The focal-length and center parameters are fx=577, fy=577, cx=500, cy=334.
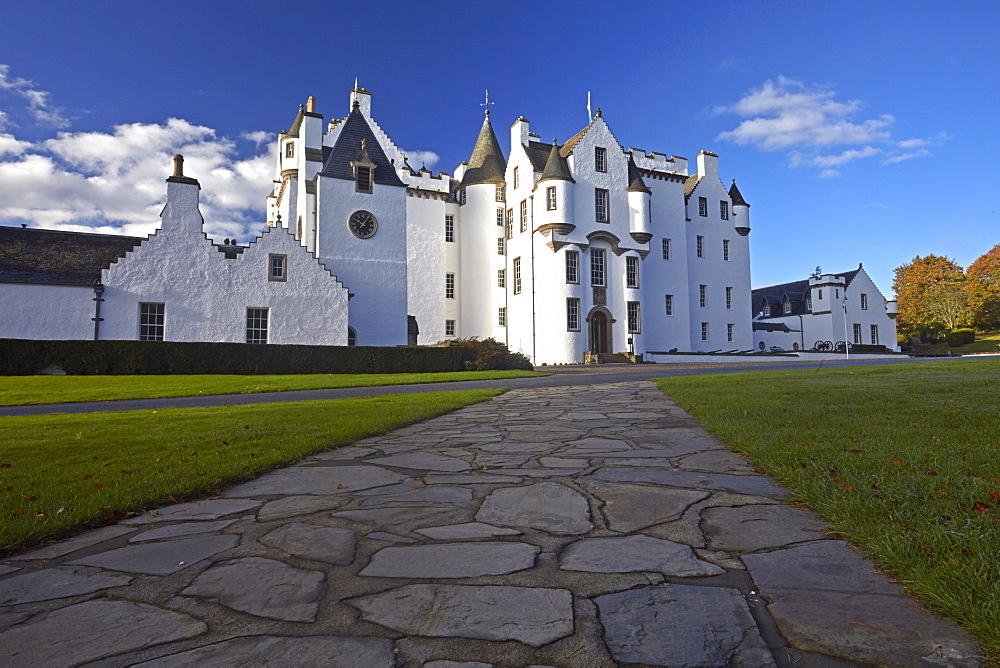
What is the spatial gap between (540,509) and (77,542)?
2.61 m

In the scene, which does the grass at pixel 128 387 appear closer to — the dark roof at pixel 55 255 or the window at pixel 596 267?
the dark roof at pixel 55 255

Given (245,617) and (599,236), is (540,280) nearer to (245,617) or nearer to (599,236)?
(599,236)

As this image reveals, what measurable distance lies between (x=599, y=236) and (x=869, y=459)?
33888 mm

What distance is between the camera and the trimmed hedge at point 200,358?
2109 centimetres

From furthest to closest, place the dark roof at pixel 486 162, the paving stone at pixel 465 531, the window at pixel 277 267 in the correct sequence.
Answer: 1. the dark roof at pixel 486 162
2. the window at pixel 277 267
3. the paving stone at pixel 465 531

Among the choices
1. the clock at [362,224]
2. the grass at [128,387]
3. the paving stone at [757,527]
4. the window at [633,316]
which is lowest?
the paving stone at [757,527]

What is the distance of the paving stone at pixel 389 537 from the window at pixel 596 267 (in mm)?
34606

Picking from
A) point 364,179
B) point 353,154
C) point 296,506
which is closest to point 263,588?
point 296,506

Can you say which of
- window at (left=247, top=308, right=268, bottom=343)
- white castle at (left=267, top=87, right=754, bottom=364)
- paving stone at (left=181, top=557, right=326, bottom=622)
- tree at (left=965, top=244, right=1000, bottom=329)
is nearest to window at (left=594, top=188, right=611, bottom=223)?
white castle at (left=267, top=87, right=754, bottom=364)

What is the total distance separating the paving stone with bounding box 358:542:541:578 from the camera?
2564 mm

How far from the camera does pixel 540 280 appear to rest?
120ft

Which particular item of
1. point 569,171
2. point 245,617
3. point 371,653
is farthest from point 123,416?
point 569,171

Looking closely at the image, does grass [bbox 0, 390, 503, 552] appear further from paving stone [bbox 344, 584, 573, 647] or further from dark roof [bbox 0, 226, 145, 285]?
dark roof [bbox 0, 226, 145, 285]

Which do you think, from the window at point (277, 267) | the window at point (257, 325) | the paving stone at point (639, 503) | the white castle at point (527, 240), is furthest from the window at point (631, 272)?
the paving stone at point (639, 503)
